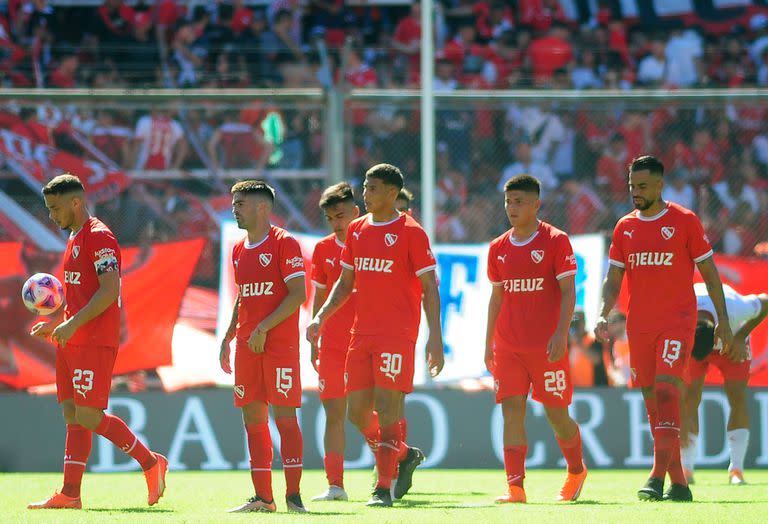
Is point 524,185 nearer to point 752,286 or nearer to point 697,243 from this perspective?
point 697,243

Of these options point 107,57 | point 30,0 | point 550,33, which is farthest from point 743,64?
point 30,0

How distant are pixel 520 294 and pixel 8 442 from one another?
255 inches

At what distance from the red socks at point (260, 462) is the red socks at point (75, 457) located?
49.4 inches

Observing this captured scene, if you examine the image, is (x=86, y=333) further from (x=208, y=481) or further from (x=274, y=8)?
(x=274, y=8)

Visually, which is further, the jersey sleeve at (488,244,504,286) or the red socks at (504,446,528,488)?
the jersey sleeve at (488,244,504,286)

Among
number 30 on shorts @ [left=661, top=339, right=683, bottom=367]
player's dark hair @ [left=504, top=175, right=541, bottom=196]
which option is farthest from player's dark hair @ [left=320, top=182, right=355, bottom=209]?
number 30 on shorts @ [left=661, top=339, right=683, bottom=367]

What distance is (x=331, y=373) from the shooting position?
31.9ft

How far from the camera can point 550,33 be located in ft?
63.9

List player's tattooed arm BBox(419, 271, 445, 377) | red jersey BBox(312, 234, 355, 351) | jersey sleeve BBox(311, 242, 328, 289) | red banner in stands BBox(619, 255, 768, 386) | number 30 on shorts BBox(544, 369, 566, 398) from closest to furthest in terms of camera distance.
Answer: player's tattooed arm BBox(419, 271, 445, 377)
number 30 on shorts BBox(544, 369, 566, 398)
red jersey BBox(312, 234, 355, 351)
jersey sleeve BBox(311, 242, 328, 289)
red banner in stands BBox(619, 255, 768, 386)

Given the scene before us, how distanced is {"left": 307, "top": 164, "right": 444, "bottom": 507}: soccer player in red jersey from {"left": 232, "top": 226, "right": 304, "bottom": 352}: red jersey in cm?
37

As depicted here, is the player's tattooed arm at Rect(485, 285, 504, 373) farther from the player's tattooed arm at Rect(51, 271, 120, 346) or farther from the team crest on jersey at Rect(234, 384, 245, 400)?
the player's tattooed arm at Rect(51, 271, 120, 346)

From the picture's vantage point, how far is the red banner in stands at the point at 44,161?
45.6ft

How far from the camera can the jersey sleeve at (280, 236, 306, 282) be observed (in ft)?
26.7

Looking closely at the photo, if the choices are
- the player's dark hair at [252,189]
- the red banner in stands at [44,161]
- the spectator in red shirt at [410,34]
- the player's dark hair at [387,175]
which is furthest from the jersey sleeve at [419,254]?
the spectator in red shirt at [410,34]
